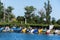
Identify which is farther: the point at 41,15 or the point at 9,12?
the point at 9,12

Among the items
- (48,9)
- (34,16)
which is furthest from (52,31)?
(34,16)

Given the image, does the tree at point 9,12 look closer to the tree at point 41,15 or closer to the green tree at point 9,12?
the green tree at point 9,12

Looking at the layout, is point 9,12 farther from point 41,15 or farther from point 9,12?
point 41,15

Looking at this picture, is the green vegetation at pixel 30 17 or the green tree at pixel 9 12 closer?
the green vegetation at pixel 30 17

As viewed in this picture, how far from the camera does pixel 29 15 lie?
9525cm

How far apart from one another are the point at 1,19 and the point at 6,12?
813 cm

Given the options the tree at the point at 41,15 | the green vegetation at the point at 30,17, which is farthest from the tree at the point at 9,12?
the tree at the point at 41,15

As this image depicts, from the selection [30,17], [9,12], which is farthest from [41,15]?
[9,12]

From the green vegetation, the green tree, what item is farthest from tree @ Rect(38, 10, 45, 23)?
the green tree

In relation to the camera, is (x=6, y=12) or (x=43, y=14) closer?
(x=43, y=14)

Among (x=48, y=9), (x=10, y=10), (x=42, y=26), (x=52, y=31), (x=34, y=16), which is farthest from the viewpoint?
(x=10, y=10)

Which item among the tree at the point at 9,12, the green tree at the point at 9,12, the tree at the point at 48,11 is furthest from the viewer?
the tree at the point at 9,12

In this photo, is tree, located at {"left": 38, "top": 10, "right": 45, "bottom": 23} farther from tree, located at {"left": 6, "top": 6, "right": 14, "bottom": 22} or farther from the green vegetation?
tree, located at {"left": 6, "top": 6, "right": 14, "bottom": 22}

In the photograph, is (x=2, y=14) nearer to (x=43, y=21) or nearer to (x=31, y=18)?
(x=31, y=18)
